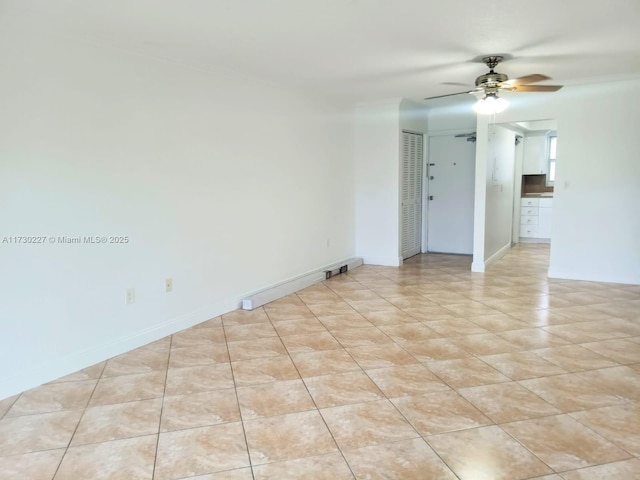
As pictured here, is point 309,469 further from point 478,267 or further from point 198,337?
point 478,267

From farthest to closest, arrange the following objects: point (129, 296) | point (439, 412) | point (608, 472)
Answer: point (129, 296), point (439, 412), point (608, 472)

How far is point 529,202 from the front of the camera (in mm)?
8375

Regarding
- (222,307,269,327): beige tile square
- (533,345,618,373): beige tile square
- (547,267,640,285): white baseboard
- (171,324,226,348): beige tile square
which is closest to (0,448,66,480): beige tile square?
(171,324,226,348): beige tile square

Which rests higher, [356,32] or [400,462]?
[356,32]

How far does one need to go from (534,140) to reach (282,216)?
18.8 feet

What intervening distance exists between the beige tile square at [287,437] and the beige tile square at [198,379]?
528mm

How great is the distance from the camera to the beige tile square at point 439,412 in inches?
91.6

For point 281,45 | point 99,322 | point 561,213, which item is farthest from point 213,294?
point 561,213

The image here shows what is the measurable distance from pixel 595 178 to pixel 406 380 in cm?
398

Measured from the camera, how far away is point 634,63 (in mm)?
4266

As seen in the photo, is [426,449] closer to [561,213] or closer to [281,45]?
[281,45]

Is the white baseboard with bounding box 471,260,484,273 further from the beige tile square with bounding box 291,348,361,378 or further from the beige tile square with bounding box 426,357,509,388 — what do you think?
the beige tile square with bounding box 291,348,361,378

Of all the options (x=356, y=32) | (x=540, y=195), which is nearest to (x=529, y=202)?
(x=540, y=195)

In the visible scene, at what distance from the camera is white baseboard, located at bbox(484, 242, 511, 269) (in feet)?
20.8
